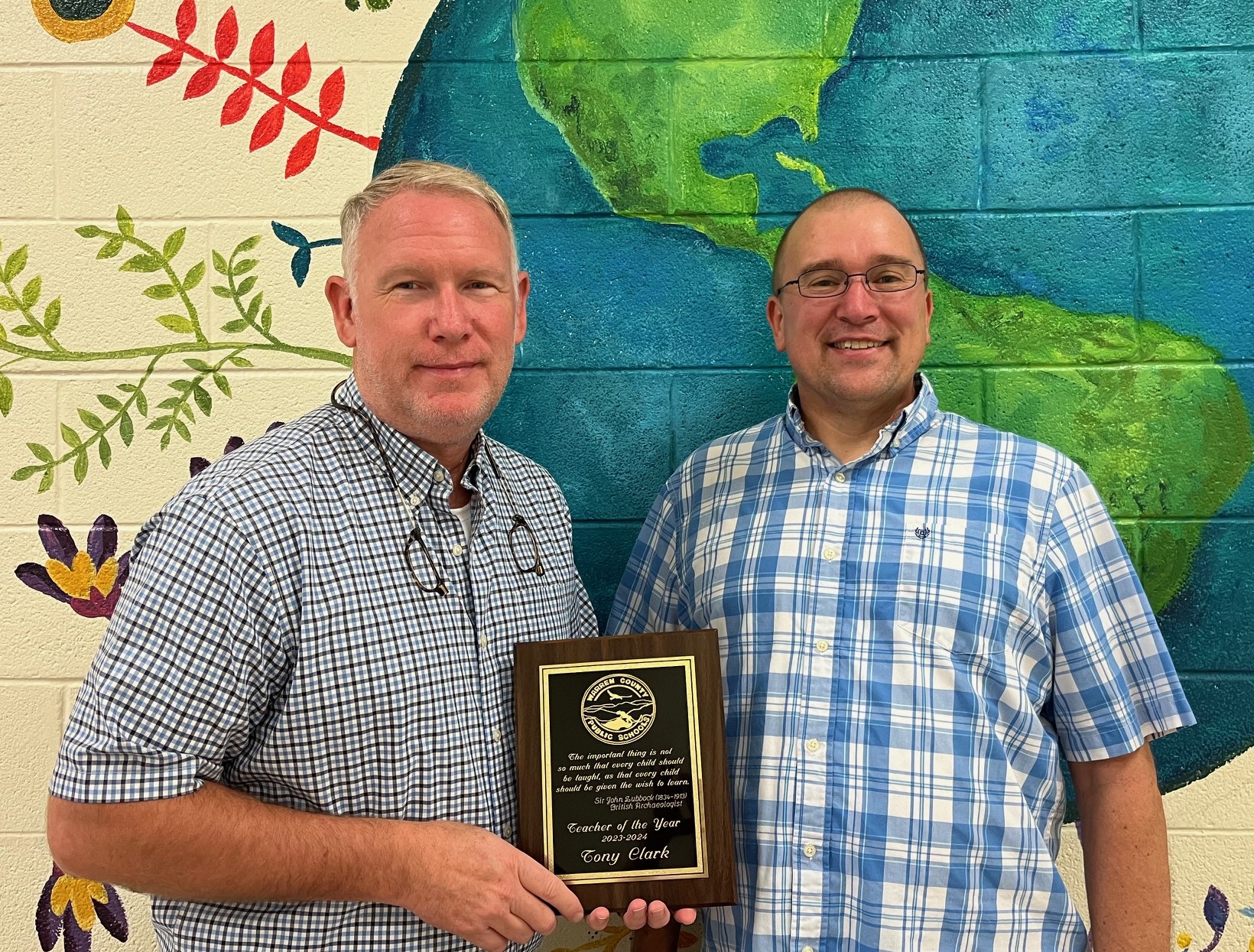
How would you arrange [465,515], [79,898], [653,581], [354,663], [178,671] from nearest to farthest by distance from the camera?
[178,671] < [354,663] < [465,515] < [653,581] < [79,898]

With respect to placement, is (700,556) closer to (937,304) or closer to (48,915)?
(937,304)

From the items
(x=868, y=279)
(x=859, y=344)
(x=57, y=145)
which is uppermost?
(x=57, y=145)

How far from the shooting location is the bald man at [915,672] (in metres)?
1.48

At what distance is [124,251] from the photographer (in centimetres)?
196

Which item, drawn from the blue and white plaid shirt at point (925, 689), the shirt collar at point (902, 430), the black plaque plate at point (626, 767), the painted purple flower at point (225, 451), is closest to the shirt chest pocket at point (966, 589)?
the blue and white plaid shirt at point (925, 689)

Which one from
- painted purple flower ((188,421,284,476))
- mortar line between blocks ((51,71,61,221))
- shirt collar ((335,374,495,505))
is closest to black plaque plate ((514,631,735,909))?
shirt collar ((335,374,495,505))

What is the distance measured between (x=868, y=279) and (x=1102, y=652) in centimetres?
72

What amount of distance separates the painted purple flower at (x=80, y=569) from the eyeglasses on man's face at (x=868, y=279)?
1.45m

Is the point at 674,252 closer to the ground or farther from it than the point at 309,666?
farther from it

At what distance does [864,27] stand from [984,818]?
1.50 metres

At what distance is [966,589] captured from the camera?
1.54m

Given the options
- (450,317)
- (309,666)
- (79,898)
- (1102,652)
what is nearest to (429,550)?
(309,666)

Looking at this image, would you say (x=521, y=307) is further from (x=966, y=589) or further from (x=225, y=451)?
(x=966, y=589)

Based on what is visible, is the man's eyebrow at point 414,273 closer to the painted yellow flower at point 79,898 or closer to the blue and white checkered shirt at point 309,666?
the blue and white checkered shirt at point 309,666
